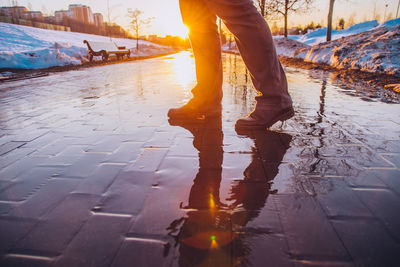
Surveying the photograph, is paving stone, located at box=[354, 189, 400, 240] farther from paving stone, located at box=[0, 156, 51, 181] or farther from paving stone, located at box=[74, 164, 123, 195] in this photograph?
paving stone, located at box=[0, 156, 51, 181]

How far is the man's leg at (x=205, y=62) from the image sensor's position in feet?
6.81

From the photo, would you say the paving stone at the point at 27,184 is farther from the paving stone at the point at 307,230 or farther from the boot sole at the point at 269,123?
the boot sole at the point at 269,123

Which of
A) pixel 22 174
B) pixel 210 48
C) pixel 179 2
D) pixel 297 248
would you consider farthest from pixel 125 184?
pixel 179 2

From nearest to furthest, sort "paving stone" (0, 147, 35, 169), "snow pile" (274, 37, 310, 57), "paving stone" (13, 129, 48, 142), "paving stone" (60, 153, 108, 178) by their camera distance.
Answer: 1. "paving stone" (60, 153, 108, 178)
2. "paving stone" (0, 147, 35, 169)
3. "paving stone" (13, 129, 48, 142)
4. "snow pile" (274, 37, 310, 57)

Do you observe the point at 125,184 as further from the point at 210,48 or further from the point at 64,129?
the point at 210,48

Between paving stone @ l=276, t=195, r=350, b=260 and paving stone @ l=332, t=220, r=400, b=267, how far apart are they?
3 centimetres

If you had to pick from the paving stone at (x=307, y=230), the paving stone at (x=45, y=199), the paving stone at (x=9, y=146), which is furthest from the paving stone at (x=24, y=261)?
the paving stone at (x=9, y=146)

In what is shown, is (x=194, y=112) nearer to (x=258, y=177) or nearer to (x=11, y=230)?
(x=258, y=177)

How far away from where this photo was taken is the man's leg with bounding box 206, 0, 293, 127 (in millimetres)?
1678

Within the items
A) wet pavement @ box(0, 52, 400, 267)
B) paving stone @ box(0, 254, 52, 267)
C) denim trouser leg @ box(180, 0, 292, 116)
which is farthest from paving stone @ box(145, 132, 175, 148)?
paving stone @ box(0, 254, 52, 267)

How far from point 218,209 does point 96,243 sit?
447 millimetres

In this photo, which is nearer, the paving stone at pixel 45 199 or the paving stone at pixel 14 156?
the paving stone at pixel 45 199

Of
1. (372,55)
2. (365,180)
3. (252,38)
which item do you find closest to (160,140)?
(252,38)

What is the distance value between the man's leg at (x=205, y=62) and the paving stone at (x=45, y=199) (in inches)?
47.7
